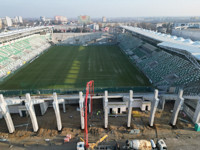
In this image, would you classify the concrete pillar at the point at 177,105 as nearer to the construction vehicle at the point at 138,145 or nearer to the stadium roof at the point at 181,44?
the stadium roof at the point at 181,44

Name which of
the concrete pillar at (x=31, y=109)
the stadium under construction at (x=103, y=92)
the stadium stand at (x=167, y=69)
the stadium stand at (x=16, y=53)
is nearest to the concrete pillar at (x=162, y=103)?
the stadium under construction at (x=103, y=92)

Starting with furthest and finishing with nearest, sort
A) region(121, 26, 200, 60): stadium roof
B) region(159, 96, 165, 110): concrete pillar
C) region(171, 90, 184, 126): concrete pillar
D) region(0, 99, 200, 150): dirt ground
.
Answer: region(159, 96, 165, 110): concrete pillar < region(121, 26, 200, 60): stadium roof < region(171, 90, 184, 126): concrete pillar < region(0, 99, 200, 150): dirt ground

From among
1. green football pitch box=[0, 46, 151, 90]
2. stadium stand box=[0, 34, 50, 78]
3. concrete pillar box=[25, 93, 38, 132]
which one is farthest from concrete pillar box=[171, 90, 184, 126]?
stadium stand box=[0, 34, 50, 78]

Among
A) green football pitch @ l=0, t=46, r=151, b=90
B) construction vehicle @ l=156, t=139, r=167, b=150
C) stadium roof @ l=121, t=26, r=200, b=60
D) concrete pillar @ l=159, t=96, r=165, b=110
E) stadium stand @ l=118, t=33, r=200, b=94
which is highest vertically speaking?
stadium roof @ l=121, t=26, r=200, b=60

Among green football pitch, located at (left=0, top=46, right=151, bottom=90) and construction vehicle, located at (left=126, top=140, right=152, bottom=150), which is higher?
green football pitch, located at (left=0, top=46, right=151, bottom=90)

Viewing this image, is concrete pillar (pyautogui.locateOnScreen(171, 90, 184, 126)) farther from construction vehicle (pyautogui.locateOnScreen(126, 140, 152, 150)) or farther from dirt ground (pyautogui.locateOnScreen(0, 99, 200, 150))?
construction vehicle (pyautogui.locateOnScreen(126, 140, 152, 150))

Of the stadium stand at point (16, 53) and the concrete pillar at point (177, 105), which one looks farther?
the stadium stand at point (16, 53)

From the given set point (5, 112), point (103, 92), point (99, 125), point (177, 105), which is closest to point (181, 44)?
point (177, 105)

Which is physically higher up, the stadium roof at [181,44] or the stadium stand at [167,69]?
the stadium roof at [181,44]

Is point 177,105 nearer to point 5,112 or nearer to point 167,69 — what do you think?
point 167,69
